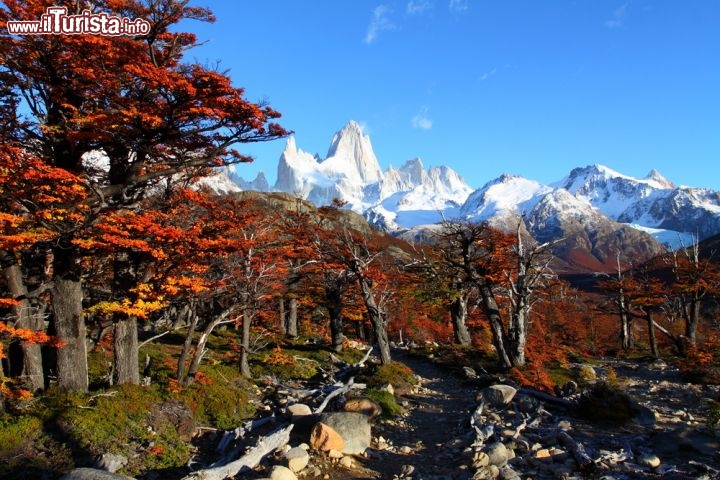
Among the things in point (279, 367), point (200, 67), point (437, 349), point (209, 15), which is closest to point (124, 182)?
point (200, 67)

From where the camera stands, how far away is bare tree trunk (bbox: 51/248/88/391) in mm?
14898

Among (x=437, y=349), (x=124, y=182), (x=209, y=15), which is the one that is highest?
(x=209, y=15)

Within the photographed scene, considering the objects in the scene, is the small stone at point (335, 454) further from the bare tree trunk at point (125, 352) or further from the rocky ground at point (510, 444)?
the bare tree trunk at point (125, 352)

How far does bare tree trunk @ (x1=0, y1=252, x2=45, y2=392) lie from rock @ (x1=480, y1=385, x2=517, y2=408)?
16.5 meters

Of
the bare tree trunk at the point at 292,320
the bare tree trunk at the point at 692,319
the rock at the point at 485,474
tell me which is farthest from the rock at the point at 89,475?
the bare tree trunk at the point at 692,319

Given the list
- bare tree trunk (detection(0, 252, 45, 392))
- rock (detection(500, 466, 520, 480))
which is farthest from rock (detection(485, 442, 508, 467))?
bare tree trunk (detection(0, 252, 45, 392))

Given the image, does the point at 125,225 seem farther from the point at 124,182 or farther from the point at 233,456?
the point at 233,456

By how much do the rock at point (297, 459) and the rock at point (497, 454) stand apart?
4.90 meters

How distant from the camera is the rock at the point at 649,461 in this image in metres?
10.6

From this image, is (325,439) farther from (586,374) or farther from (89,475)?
(586,374)

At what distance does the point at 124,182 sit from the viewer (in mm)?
16047

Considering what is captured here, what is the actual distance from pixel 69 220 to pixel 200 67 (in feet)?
21.4

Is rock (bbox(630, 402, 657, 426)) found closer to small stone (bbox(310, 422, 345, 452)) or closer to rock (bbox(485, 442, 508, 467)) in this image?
rock (bbox(485, 442, 508, 467))

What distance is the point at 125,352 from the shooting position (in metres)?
16.6
